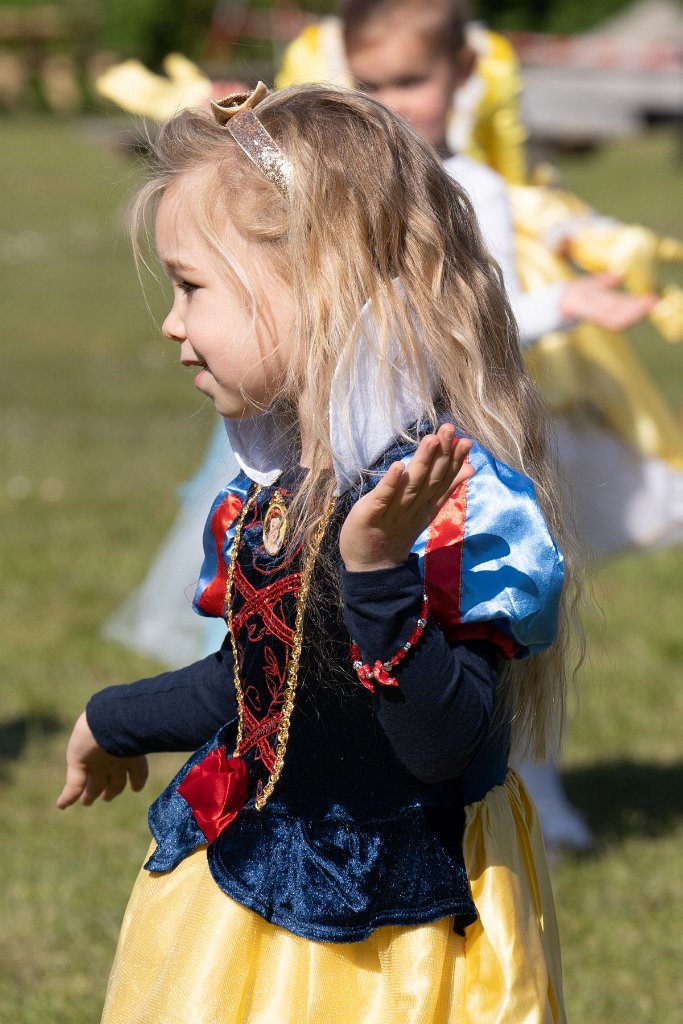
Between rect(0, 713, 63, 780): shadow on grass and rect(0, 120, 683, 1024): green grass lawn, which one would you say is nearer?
rect(0, 120, 683, 1024): green grass lawn

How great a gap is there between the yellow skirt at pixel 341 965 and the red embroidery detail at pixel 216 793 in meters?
0.06

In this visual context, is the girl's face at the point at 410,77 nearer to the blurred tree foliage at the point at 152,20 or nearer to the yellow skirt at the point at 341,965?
the yellow skirt at the point at 341,965

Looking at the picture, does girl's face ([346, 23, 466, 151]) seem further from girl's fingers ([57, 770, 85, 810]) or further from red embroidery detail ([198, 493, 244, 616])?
girl's fingers ([57, 770, 85, 810])

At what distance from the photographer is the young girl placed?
1594mm

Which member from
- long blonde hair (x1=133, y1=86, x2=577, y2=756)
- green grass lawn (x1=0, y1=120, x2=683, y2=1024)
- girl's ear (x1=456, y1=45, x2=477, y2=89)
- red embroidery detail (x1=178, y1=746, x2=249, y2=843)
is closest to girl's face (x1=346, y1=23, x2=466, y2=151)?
girl's ear (x1=456, y1=45, x2=477, y2=89)

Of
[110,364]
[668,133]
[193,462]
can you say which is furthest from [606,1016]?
[668,133]

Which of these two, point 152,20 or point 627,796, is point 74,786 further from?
point 152,20

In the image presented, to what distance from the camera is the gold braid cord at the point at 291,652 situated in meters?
1.66

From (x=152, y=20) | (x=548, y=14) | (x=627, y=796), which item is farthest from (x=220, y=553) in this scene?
(x=548, y=14)

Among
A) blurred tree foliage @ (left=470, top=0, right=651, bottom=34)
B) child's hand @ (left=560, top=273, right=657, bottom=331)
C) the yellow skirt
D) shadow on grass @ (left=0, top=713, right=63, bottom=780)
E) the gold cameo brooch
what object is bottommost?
blurred tree foliage @ (left=470, top=0, right=651, bottom=34)

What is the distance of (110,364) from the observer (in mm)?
10422

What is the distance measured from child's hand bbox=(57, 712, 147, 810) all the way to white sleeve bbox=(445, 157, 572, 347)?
1.52 meters

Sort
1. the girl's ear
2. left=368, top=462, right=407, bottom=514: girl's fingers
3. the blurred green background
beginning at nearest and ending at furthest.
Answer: left=368, top=462, right=407, bottom=514: girl's fingers → the blurred green background → the girl's ear

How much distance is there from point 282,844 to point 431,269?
2.41 feet
